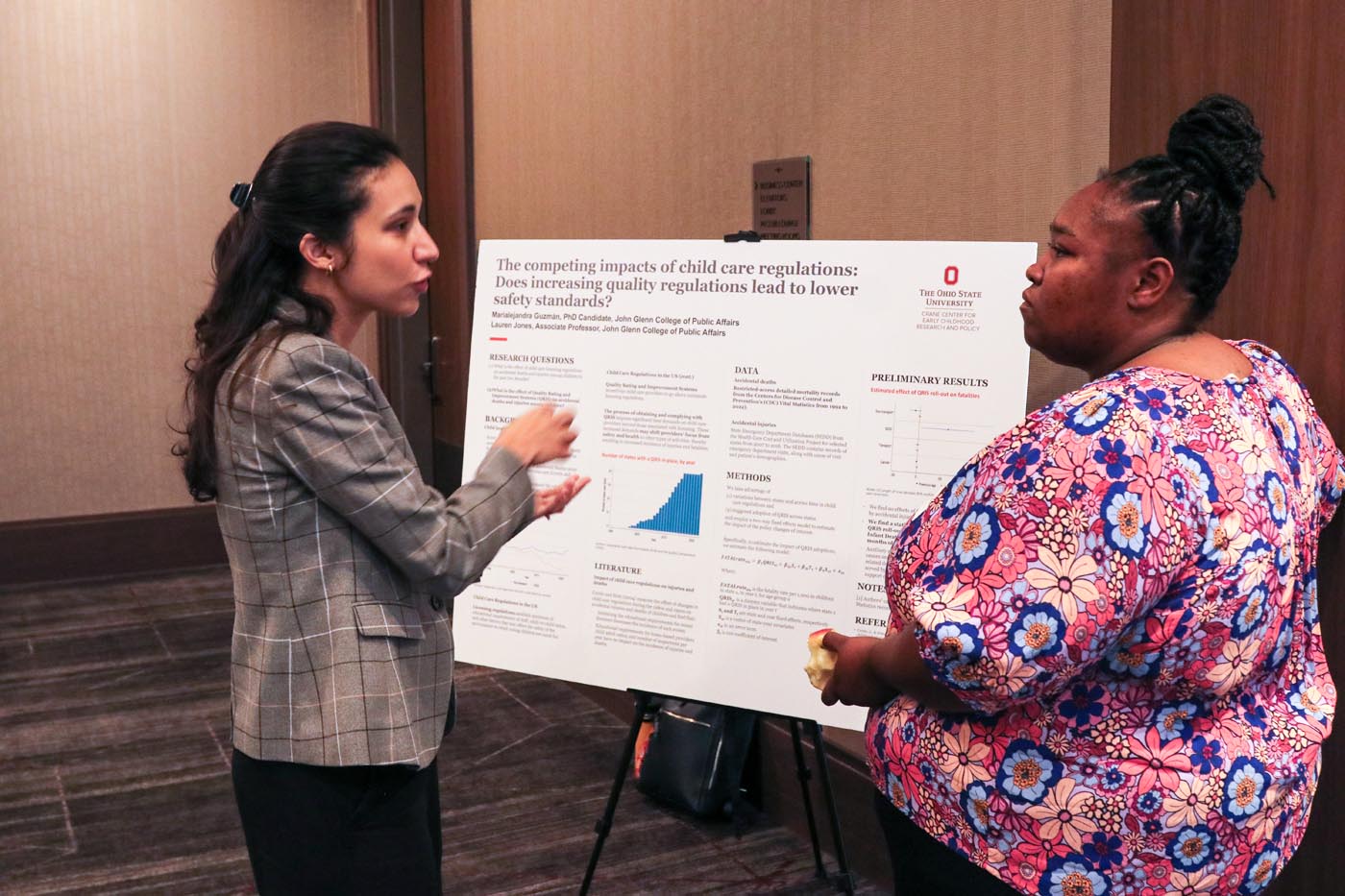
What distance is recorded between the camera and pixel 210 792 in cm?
328

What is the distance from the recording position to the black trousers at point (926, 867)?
132 cm

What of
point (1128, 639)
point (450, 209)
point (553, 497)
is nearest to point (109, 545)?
point (450, 209)

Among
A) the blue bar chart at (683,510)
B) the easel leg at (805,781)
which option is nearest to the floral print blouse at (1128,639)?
the blue bar chart at (683,510)

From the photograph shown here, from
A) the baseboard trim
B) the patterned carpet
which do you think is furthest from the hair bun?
the baseboard trim

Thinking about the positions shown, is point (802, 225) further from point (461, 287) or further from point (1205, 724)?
point (461, 287)

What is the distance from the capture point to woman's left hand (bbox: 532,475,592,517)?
1688 millimetres

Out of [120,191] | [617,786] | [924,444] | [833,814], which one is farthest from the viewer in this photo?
[120,191]

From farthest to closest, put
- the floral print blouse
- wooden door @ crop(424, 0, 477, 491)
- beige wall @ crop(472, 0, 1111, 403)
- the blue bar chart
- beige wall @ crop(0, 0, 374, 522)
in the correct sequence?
beige wall @ crop(0, 0, 374, 522)
wooden door @ crop(424, 0, 477, 491)
beige wall @ crop(472, 0, 1111, 403)
the blue bar chart
the floral print blouse

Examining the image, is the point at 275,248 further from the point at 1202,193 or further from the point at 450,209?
the point at 450,209

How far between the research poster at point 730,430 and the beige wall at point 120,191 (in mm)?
3772

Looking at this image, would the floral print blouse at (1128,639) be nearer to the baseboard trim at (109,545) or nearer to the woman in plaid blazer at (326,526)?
the woman in plaid blazer at (326,526)

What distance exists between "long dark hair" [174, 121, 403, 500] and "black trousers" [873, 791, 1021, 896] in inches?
35.0

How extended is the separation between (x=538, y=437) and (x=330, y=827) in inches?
21.7

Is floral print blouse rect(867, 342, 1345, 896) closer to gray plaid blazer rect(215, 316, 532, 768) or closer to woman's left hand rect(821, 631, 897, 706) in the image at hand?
woman's left hand rect(821, 631, 897, 706)
